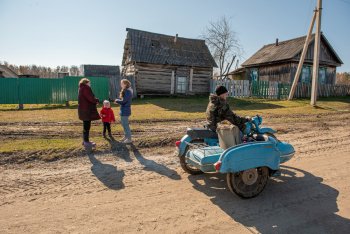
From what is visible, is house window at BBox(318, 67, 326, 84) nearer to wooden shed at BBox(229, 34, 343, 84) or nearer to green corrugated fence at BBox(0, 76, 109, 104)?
wooden shed at BBox(229, 34, 343, 84)

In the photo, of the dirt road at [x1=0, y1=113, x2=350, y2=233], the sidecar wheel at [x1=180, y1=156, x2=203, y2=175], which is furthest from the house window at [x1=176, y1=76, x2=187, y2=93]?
the sidecar wheel at [x1=180, y1=156, x2=203, y2=175]

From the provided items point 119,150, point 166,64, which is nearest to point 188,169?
point 119,150

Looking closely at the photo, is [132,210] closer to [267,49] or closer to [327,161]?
[327,161]

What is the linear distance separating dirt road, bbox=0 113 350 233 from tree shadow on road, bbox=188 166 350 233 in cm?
1

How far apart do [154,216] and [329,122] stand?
10.3 meters

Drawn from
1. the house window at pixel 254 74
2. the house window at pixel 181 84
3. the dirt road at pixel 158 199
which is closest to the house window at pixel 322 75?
the house window at pixel 254 74

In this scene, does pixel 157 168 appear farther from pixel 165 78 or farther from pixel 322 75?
pixel 322 75

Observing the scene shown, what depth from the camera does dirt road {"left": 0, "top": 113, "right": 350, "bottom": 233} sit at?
334 cm

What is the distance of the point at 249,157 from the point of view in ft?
13.1

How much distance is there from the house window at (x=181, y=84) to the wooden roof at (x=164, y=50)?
129 centimetres

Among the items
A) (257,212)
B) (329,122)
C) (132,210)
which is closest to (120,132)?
(132,210)

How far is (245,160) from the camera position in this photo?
13.0ft

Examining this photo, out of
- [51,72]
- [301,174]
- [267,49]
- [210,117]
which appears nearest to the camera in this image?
[210,117]

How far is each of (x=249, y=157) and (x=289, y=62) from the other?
23.1 meters
